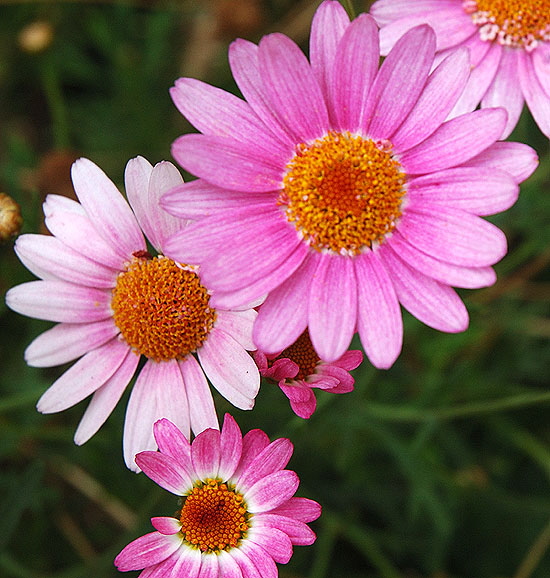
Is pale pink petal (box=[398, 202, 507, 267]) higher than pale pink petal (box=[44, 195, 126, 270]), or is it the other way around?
pale pink petal (box=[44, 195, 126, 270])

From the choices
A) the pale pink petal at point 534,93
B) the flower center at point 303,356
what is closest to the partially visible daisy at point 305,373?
the flower center at point 303,356

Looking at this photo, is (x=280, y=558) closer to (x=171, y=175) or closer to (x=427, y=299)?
(x=427, y=299)

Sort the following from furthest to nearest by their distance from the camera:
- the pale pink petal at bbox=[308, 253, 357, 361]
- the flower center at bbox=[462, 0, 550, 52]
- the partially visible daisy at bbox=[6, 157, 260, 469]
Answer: the flower center at bbox=[462, 0, 550, 52], the partially visible daisy at bbox=[6, 157, 260, 469], the pale pink petal at bbox=[308, 253, 357, 361]

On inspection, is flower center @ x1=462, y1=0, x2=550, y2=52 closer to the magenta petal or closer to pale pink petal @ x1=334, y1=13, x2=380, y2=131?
pale pink petal @ x1=334, y1=13, x2=380, y2=131

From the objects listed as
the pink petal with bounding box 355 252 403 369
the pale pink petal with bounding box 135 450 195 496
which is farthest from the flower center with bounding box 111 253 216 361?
the pink petal with bounding box 355 252 403 369

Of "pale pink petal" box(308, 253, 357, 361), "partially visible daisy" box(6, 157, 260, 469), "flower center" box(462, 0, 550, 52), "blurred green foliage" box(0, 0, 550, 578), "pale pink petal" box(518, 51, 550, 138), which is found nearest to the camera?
"pale pink petal" box(308, 253, 357, 361)

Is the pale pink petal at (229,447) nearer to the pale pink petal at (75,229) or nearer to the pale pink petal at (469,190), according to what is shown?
the pale pink petal at (75,229)
